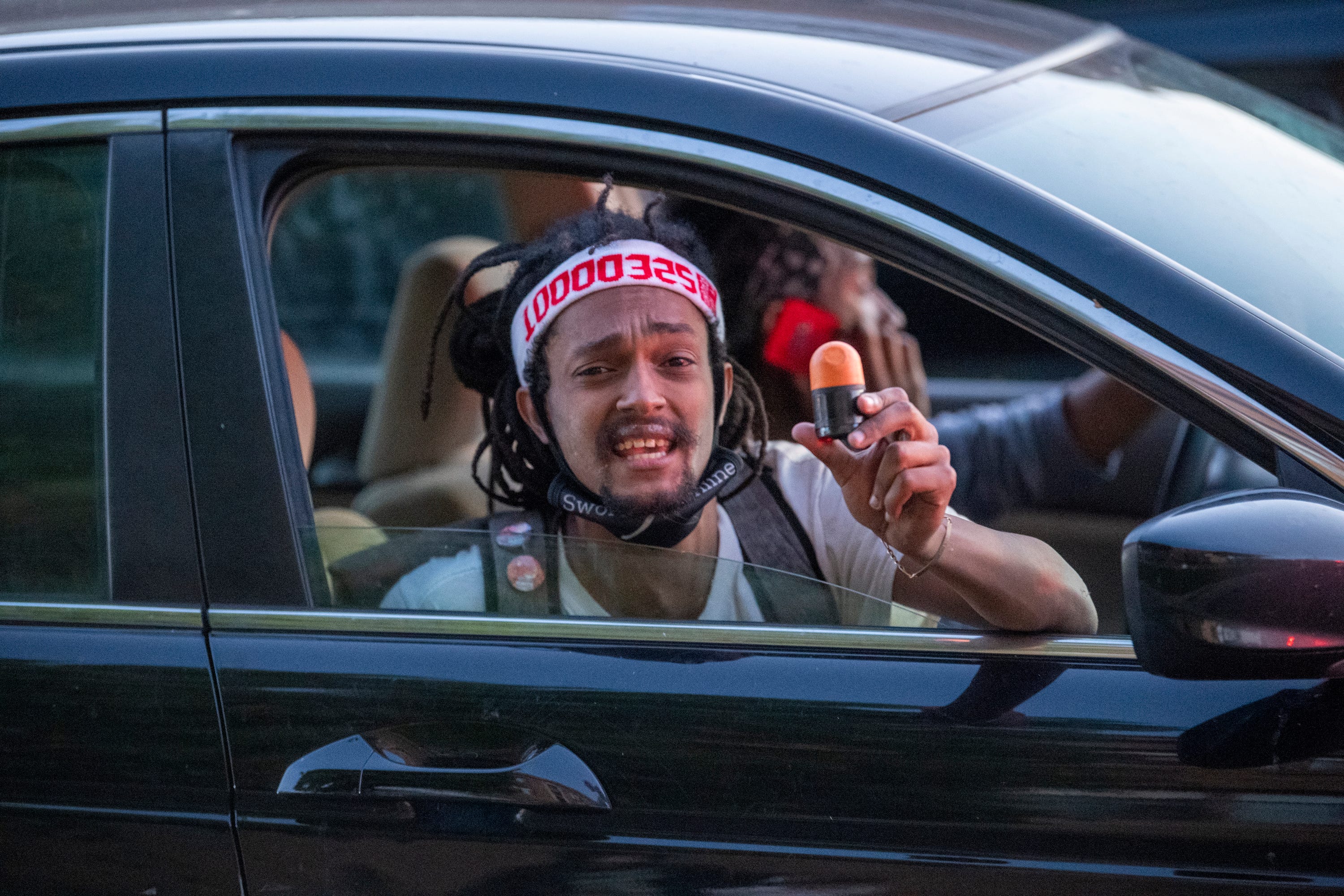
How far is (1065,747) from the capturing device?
1396 millimetres

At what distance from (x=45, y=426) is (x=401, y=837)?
0.70 metres

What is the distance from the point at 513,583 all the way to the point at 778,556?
0.44 m

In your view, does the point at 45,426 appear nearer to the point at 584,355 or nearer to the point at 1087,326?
the point at 584,355

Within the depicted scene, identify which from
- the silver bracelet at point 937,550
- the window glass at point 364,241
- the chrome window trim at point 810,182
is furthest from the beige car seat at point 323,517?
the window glass at point 364,241

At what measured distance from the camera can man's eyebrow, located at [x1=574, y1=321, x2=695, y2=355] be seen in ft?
6.39

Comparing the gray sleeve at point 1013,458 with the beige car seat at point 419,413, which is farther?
the gray sleeve at point 1013,458

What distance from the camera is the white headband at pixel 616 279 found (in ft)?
6.40

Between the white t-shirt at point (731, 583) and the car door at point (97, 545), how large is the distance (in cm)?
28

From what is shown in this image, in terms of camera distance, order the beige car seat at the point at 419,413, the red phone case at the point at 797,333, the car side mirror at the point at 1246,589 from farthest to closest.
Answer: the red phone case at the point at 797,333 → the beige car seat at the point at 419,413 → the car side mirror at the point at 1246,589

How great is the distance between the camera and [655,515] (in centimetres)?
184

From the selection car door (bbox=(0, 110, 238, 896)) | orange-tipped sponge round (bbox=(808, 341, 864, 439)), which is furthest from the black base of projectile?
car door (bbox=(0, 110, 238, 896))

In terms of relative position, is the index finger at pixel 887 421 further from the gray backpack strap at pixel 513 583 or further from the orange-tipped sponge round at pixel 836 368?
the gray backpack strap at pixel 513 583

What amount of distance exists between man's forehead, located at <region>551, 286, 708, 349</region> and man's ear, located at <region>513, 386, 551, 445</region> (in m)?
0.17

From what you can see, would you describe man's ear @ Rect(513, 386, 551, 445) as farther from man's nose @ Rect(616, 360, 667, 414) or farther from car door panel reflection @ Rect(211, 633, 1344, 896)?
car door panel reflection @ Rect(211, 633, 1344, 896)
